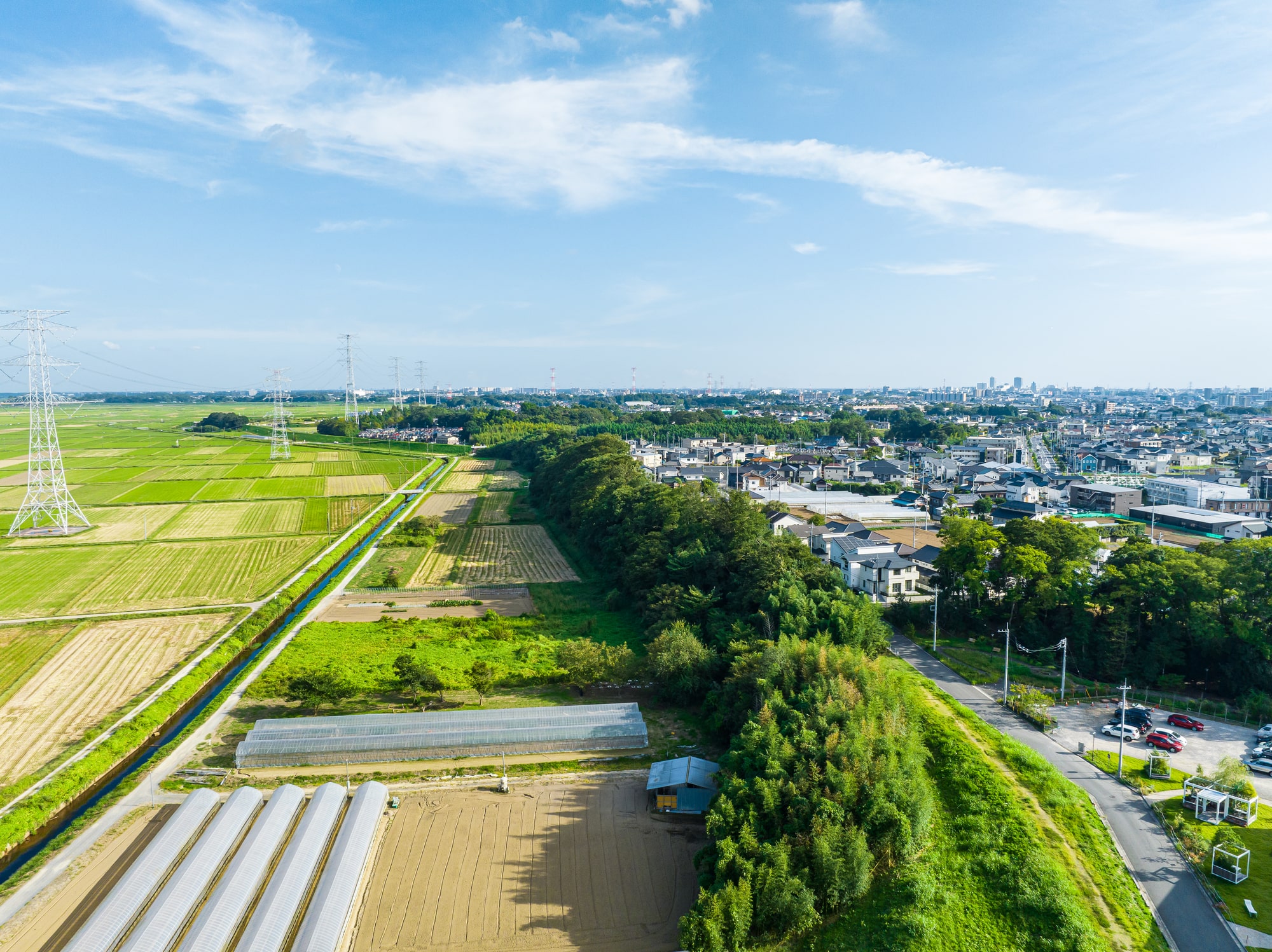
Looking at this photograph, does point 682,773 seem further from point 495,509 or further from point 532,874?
point 495,509

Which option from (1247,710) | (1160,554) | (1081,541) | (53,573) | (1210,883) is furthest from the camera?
(53,573)

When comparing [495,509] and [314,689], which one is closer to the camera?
[314,689]

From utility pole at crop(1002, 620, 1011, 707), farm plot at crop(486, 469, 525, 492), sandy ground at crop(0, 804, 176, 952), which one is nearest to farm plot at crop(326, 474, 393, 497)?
farm plot at crop(486, 469, 525, 492)

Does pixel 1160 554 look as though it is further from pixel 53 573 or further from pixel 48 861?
pixel 53 573

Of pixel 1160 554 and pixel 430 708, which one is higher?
pixel 1160 554

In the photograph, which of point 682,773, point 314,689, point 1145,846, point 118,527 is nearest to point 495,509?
point 118,527

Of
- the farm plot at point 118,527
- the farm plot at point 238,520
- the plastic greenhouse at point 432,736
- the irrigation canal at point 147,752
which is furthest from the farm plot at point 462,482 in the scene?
the plastic greenhouse at point 432,736

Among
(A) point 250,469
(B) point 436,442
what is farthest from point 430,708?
(B) point 436,442
